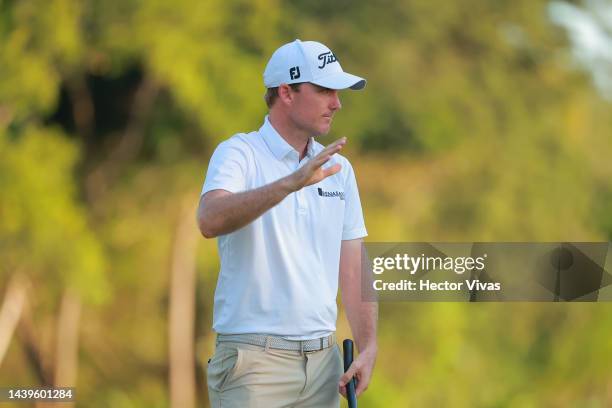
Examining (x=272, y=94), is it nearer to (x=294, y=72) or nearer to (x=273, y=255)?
→ (x=294, y=72)

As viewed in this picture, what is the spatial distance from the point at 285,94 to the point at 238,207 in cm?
53

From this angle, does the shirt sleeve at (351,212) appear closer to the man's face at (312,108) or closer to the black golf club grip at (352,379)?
the man's face at (312,108)

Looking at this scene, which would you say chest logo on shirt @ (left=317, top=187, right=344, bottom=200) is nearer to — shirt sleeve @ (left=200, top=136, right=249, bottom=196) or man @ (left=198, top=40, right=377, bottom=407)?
man @ (left=198, top=40, right=377, bottom=407)

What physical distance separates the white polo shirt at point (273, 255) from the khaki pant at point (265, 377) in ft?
0.18

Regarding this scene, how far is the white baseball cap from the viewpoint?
10.4ft

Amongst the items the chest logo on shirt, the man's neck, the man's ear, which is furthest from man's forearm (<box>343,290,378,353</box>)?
the man's ear

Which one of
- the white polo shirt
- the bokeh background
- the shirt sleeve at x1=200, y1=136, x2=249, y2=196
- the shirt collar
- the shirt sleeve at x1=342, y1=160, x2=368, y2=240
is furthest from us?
the bokeh background

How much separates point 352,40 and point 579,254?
11.2ft

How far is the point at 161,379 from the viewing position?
40.7 feet

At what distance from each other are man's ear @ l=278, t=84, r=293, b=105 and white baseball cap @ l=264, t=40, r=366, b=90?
0.5 inches

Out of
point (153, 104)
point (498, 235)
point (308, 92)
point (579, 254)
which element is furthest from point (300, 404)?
point (498, 235)

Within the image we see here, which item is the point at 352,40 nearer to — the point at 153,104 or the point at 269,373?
the point at 153,104

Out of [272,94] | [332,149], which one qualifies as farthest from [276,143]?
[332,149]

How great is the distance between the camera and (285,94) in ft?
10.5
